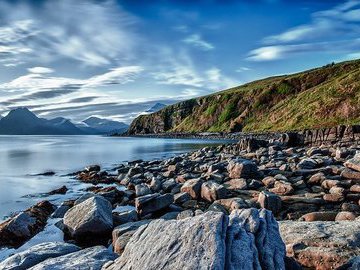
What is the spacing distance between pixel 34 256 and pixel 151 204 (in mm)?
7089

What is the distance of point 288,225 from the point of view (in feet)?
33.6

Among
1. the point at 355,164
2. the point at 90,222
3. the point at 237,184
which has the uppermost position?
the point at 355,164

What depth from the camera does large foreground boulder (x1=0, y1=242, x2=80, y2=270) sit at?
820 centimetres

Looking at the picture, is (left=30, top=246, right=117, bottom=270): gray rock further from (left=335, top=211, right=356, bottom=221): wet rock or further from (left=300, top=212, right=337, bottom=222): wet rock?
(left=335, top=211, right=356, bottom=221): wet rock

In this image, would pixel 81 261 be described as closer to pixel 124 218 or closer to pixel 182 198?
pixel 124 218

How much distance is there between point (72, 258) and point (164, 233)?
8.26 ft

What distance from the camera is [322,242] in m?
8.92

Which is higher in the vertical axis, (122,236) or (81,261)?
(81,261)

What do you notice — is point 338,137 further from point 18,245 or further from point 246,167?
point 18,245

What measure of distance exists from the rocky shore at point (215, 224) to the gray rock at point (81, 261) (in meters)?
0.02

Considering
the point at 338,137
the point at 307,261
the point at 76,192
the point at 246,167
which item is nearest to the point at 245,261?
the point at 307,261

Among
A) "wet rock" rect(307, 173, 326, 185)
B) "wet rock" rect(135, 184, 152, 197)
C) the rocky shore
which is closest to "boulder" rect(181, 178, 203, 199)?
the rocky shore

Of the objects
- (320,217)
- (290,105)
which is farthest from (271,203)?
(290,105)

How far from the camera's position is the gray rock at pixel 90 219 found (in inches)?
506
